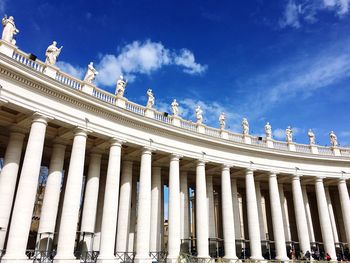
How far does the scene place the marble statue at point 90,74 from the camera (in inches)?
1700

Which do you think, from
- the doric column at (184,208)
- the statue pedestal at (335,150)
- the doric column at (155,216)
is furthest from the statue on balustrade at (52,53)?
the statue pedestal at (335,150)

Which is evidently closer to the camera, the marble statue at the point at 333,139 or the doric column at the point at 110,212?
the doric column at the point at 110,212

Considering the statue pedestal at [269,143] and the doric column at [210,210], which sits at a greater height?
the statue pedestal at [269,143]

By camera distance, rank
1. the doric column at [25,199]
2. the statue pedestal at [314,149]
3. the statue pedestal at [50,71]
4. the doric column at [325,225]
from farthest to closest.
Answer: the statue pedestal at [314,149] → the doric column at [325,225] → the statue pedestal at [50,71] → the doric column at [25,199]

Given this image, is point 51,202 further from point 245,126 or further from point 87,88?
point 245,126

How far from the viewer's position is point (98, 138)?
149 ft

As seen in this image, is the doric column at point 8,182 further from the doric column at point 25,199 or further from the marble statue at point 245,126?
the marble statue at point 245,126

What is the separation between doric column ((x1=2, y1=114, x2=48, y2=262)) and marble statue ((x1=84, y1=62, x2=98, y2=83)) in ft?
32.2

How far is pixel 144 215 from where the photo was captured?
4325 cm

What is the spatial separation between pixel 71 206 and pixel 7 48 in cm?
1960

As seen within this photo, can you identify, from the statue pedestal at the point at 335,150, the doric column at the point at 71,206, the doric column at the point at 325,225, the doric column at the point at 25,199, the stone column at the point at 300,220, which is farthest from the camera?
the statue pedestal at the point at 335,150

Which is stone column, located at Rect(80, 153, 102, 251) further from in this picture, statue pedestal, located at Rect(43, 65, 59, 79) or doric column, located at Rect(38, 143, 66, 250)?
statue pedestal, located at Rect(43, 65, 59, 79)

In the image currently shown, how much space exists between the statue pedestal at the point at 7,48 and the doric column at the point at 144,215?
2156 centimetres

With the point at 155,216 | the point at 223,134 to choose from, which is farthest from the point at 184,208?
the point at 223,134
